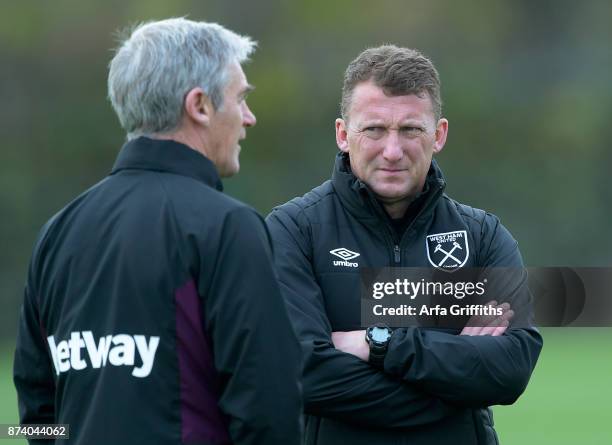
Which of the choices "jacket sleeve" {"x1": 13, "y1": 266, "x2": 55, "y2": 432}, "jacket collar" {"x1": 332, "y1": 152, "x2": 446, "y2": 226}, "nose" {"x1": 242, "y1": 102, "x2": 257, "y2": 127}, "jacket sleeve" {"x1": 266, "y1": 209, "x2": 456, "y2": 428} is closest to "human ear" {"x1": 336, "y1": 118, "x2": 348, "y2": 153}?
"jacket collar" {"x1": 332, "y1": 152, "x2": 446, "y2": 226}

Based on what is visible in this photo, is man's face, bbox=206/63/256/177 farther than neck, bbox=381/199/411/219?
No

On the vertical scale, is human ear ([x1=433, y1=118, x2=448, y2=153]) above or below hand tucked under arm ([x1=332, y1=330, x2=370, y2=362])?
above

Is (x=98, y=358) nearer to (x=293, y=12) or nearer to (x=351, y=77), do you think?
(x=351, y=77)

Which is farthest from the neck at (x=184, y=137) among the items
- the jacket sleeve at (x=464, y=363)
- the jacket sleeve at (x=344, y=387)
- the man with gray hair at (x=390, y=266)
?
the jacket sleeve at (x=464, y=363)

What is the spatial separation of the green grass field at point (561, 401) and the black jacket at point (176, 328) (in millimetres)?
5459

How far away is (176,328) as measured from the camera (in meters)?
2.62

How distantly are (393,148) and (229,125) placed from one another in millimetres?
999

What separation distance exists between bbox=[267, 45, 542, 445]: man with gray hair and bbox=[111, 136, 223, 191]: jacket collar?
0.92 meters

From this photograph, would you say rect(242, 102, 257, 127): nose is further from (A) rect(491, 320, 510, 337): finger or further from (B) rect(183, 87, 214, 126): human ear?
(A) rect(491, 320, 510, 337): finger

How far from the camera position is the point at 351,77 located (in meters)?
3.90

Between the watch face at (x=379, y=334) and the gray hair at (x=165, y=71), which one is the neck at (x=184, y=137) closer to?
the gray hair at (x=165, y=71)

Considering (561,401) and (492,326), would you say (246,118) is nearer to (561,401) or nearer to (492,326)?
(492,326)

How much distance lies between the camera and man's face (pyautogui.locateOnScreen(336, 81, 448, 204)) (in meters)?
3.74

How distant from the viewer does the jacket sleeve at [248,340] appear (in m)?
2.60
